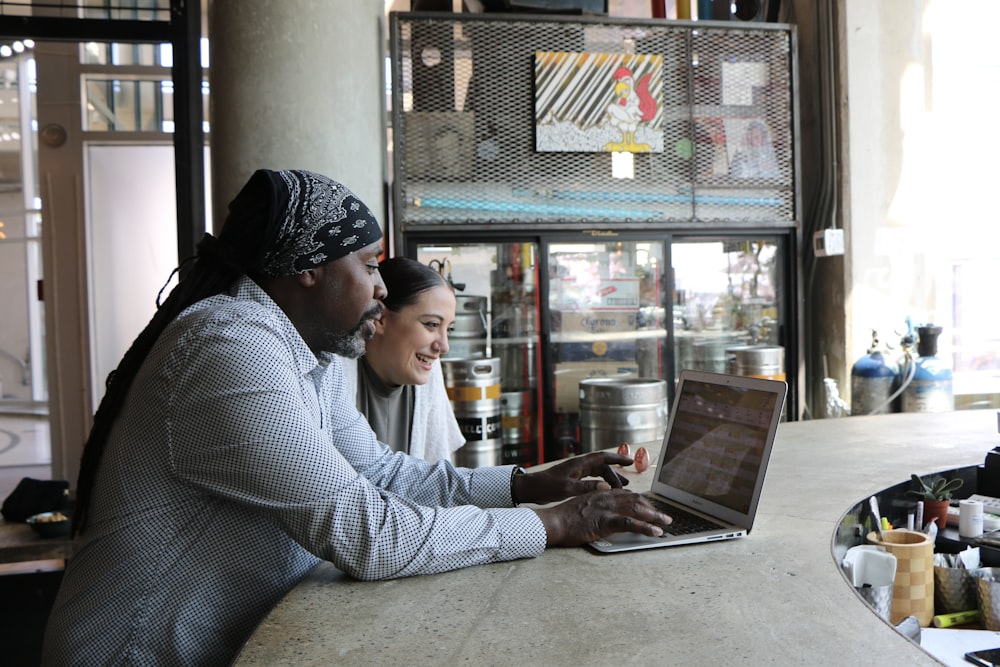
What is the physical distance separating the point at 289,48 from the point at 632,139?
6.86 feet

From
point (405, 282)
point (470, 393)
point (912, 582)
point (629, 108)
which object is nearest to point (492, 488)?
point (912, 582)

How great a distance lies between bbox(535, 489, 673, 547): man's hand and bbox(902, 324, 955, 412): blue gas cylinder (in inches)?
154

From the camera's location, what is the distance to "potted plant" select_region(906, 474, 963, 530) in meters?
1.95

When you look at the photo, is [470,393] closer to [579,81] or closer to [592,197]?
[592,197]

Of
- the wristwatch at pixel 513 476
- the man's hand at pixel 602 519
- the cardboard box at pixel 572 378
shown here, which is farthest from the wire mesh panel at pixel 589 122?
the man's hand at pixel 602 519

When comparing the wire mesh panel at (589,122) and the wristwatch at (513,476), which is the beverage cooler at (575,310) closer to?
the wire mesh panel at (589,122)

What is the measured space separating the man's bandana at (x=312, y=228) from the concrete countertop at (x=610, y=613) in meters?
0.51

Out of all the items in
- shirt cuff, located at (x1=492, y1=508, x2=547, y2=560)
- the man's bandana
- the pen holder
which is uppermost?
the man's bandana

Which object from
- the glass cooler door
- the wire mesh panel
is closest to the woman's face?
the wire mesh panel

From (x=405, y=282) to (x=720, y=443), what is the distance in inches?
50.6

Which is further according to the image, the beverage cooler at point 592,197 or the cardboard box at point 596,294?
the cardboard box at point 596,294

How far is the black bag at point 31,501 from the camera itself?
3.00 metres

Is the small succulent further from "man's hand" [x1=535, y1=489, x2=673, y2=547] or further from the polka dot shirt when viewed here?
the polka dot shirt

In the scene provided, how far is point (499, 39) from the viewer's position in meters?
4.67
